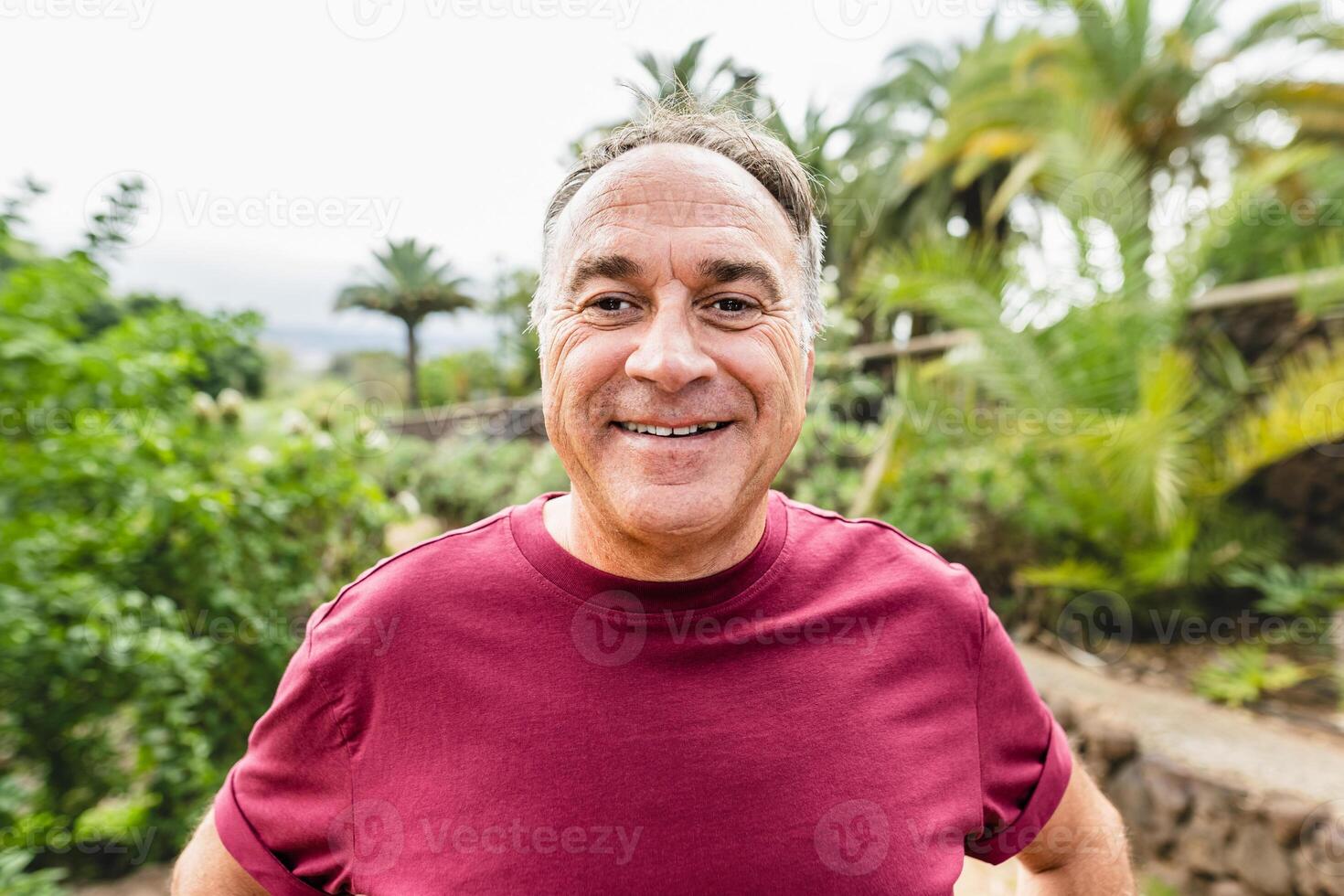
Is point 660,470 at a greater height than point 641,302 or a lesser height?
lesser

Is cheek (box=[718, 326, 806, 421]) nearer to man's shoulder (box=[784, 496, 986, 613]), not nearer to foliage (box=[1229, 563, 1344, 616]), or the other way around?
man's shoulder (box=[784, 496, 986, 613])

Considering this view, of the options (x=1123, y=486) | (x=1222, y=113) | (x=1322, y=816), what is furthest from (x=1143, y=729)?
(x=1222, y=113)

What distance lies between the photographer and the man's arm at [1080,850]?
143 centimetres

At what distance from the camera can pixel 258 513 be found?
9.53 feet

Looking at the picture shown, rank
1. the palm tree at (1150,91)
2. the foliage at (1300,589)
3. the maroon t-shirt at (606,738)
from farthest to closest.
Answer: the palm tree at (1150,91)
the foliage at (1300,589)
the maroon t-shirt at (606,738)

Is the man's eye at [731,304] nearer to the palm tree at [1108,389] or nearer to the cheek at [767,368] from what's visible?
the cheek at [767,368]

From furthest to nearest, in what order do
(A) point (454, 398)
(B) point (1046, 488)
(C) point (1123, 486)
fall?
1. (A) point (454, 398)
2. (B) point (1046, 488)
3. (C) point (1123, 486)

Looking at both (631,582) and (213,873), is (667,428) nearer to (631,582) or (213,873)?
(631,582)

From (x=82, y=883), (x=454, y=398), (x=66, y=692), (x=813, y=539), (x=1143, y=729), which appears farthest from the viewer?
(x=454, y=398)

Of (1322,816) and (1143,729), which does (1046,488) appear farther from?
(1322,816)

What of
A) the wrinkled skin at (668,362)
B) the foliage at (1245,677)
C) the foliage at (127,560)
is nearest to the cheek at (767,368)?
the wrinkled skin at (668,362)

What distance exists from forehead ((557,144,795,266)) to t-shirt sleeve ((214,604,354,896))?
77 centimetres

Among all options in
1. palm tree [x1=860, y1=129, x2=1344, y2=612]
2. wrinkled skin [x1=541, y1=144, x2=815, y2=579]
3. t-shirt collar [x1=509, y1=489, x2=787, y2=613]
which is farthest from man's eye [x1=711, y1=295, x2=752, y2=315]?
palm tree [x1=860, y1=129, x2=1344, y2=612]

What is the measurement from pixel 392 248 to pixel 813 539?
3.14 m
